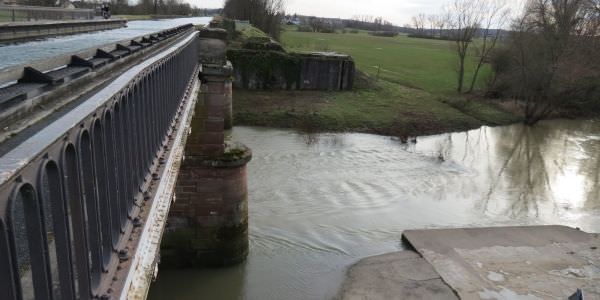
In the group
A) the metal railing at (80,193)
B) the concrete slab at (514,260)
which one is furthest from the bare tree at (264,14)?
the metal railing at (80,193)

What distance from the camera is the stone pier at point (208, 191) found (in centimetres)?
1078

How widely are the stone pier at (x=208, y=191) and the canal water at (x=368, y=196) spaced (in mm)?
523

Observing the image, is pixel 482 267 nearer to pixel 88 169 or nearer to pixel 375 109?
pixel 88 169

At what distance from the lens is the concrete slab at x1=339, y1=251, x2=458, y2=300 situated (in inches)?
400

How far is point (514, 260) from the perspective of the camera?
1170 cm

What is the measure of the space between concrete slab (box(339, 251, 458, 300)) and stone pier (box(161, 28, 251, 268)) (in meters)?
2.80

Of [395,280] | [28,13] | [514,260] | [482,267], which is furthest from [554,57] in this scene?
[28,13]

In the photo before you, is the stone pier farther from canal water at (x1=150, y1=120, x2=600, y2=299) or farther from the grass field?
the grass field

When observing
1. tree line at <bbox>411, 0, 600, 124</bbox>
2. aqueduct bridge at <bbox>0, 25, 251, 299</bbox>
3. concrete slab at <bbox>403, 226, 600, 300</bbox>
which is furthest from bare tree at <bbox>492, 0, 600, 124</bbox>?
aqueduct bridge at <bbox>0, 25, 251, 299</bbox>

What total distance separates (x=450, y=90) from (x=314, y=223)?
1148 inches

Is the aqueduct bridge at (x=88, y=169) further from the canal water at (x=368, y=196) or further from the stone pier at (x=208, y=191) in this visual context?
the canal water at (x=368, y=196)

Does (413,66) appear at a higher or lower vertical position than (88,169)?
lower

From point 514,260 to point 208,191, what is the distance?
7004mm

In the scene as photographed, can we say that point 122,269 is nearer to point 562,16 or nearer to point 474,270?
point 474,270
